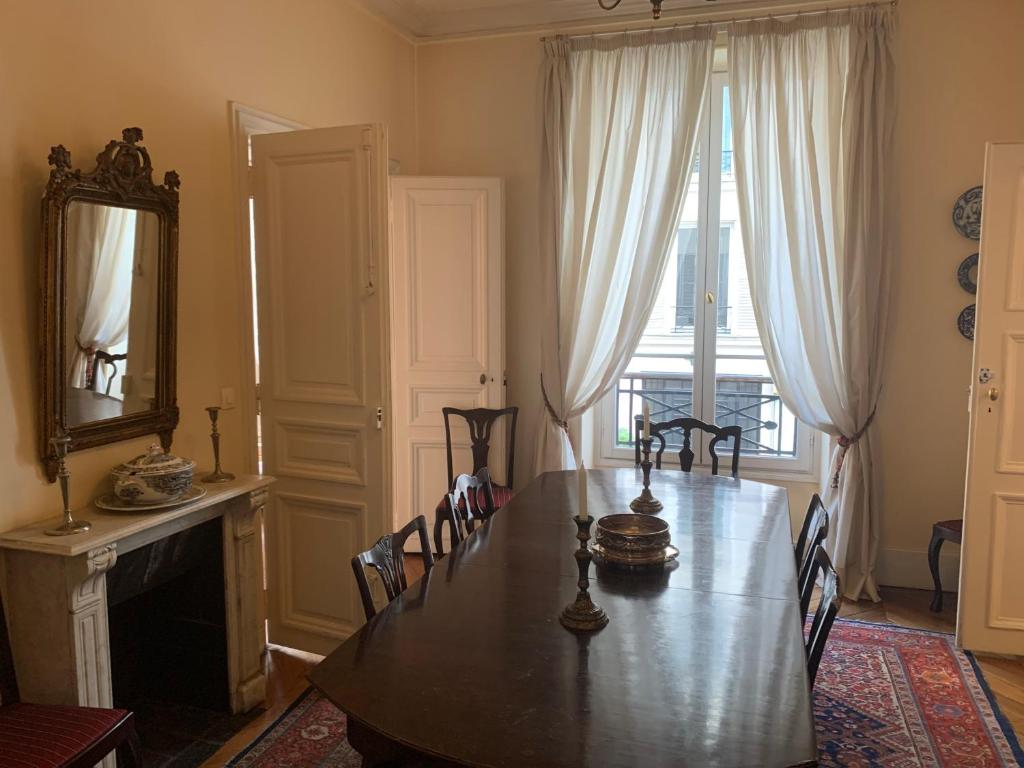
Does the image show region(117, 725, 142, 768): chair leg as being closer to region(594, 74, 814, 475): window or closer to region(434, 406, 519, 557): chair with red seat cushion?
region(434, 406, 519, 557): chair with red seat cushion

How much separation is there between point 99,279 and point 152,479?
2.17 ft

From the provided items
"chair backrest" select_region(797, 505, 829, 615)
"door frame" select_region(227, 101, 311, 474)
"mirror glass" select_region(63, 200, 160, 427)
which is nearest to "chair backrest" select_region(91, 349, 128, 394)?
"mirror glass" select_region(63, 200, 160, 427)

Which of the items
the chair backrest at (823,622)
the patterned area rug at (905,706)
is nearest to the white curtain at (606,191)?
the patterned area rug at (905,706)

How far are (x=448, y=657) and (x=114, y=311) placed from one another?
1.67 metres

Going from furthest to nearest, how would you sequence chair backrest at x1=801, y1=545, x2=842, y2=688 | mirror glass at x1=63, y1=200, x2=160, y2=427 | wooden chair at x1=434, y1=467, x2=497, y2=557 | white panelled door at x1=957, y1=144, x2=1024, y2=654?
white panelled door at x1=957, y1=144, x2=1024, y2=654 → wooden chair at x1=434, y1=467, x2=497, y2=557 → mirror glass at x1=63, y1=200, x2=160, y2=427 → chair backrest at x1=801, y1=545, x2=842, y2=688

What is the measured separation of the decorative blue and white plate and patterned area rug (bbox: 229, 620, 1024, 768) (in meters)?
1.99

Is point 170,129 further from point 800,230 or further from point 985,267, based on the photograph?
point 985,267

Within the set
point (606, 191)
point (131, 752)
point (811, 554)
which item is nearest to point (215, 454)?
point (131, 752)

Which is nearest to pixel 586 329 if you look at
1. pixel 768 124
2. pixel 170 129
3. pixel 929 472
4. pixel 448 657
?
Answer: pixel 768 124

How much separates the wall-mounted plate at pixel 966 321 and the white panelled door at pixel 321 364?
2.90 meters

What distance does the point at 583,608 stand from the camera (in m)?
1.77

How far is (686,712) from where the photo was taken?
1.40 meters

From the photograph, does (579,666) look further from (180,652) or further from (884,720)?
(180,652)

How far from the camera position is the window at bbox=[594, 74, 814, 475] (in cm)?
426
